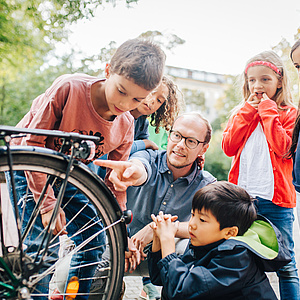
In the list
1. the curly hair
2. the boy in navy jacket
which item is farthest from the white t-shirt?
the curly hair

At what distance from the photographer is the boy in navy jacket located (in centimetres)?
159

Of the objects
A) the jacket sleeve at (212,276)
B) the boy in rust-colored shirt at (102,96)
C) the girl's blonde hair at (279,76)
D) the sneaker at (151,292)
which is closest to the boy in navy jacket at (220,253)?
the jacket sleeve at (212,276)

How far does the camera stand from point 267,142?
2.53 metres

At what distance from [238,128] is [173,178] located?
0.65 meters

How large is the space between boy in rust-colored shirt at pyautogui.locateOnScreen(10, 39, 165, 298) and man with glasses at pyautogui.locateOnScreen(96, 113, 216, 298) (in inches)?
17.1

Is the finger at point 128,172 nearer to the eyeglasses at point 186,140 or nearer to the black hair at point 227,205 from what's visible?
the black hair at point 227,205

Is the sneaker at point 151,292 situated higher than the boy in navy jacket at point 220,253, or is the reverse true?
the boy in navy jacket at point 220,253

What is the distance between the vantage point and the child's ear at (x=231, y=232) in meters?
1.74

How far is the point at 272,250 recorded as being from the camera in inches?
67.8

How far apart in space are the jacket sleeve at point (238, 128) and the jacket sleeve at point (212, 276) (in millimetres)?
1136

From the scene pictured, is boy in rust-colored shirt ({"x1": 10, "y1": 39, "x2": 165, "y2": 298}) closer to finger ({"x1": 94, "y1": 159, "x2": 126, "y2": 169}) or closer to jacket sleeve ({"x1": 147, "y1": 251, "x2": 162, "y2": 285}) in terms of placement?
finger ({"x1": 94, "y1": 159, "x2": 126, "y2": 169})

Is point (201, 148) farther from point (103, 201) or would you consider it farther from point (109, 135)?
point (103, 201)

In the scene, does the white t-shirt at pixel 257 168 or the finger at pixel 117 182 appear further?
the white t-shirt at pixel 257 168

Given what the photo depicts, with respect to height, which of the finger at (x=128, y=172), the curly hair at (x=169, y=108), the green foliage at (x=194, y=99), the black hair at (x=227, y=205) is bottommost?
the black hair at (x=227, y=205)
